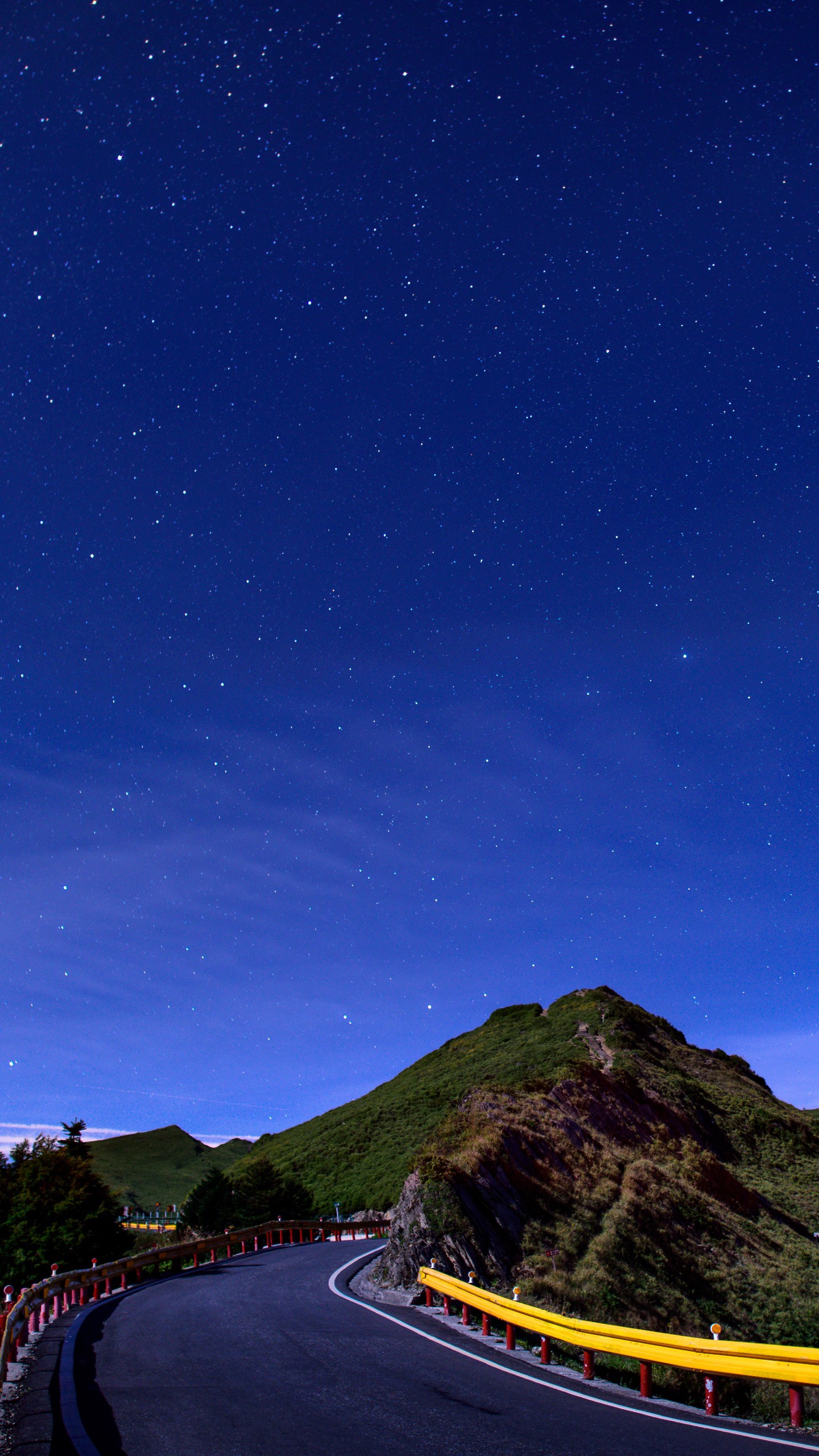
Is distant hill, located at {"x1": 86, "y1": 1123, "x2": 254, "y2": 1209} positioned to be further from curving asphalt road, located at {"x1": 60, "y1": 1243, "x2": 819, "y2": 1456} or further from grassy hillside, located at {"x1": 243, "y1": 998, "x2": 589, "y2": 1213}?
curving asphalt road, located at {"x1": 60, "y1": 1243, "x2": 819, "y2": 1456}

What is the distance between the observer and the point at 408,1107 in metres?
70.6

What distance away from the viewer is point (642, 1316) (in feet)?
81.3

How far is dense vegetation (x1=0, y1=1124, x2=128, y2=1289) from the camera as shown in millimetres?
31031

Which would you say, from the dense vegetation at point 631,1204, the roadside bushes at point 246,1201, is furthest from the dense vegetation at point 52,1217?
the dense vegetation at point 631,1204

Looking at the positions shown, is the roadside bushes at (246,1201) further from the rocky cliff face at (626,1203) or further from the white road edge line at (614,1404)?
the white road edge line at (614,1404)

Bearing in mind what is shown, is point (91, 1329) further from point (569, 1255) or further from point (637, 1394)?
point (569, 1255)

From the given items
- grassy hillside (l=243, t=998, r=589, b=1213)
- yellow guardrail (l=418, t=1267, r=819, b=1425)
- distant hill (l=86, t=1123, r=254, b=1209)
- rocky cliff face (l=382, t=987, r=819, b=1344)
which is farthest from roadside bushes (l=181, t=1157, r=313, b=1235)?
distant hill (l=86, t=1123, r=254, b=1209)

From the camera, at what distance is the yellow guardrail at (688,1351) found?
24.2 ft

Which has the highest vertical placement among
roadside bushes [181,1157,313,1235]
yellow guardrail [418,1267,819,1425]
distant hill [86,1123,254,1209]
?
yellow guardrail [418,1267,819,1425]

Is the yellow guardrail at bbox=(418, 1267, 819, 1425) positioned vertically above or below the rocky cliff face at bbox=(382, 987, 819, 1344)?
above

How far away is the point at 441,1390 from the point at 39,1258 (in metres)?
28.6

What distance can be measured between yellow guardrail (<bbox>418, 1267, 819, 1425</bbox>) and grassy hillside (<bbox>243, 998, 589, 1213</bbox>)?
118 feet

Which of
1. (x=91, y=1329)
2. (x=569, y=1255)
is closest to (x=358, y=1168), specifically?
(x=569, y=1255)

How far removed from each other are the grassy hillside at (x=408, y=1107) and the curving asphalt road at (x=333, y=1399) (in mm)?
34093
